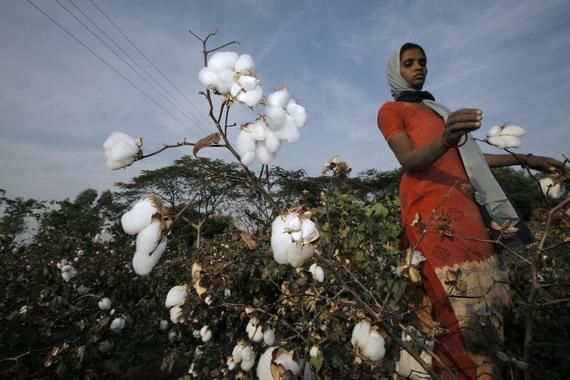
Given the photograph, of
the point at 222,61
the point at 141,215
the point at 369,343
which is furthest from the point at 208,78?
the point at 369,343

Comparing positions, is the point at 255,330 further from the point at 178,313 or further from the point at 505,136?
the point at 505,136

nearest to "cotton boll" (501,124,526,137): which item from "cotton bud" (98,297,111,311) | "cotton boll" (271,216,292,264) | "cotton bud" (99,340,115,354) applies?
"cotton boll" (271,216,292,264)

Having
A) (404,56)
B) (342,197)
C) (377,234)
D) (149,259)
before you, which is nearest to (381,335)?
(149,259)

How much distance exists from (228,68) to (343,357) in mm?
1044

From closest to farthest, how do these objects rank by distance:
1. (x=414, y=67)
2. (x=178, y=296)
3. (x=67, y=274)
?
(x=178, y=296), (x=414, y=67), (x=67, y=274)

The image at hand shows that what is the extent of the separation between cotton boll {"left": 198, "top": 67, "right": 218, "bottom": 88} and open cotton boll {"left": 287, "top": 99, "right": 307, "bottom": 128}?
0.51 ft

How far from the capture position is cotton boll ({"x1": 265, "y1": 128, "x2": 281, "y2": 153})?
26.3 inches

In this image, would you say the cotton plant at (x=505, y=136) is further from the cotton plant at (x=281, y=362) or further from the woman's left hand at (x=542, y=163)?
the cotton plant at (x=281, y=362)

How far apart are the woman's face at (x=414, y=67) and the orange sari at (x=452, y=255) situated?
0.57ft

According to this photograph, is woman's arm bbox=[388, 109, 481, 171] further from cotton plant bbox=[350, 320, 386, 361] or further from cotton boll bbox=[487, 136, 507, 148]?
cotton plant bbox=[350, 320, 386, 361]

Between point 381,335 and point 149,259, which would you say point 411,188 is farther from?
point 149,259

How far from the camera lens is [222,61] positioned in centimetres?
67

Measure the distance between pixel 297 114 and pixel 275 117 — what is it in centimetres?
7

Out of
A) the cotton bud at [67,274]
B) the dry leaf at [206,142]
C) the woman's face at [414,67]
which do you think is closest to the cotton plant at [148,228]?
the dry leaf at [206,142]
